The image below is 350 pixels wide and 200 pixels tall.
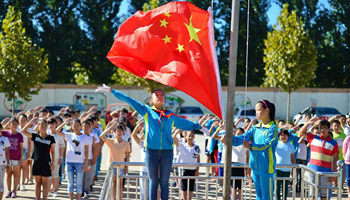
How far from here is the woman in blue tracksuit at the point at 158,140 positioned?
6.37 metres

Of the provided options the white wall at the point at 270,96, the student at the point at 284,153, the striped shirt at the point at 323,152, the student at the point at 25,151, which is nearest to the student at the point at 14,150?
the student at the point at 25,151

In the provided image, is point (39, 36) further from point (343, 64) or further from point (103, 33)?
point (343, 64)

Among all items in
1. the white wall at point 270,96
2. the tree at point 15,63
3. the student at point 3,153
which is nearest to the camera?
the student at point 3,153

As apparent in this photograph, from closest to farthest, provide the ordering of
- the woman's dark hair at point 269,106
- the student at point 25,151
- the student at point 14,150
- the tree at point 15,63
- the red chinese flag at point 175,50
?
1. the red chinese flag at point 175,50
2. the woman's dark hair at point 269,106
3. the student at point 14,150
4. the student at point 25,151
5. the tree at point 15,63

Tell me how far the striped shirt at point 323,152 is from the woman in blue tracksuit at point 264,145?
10.7 feet

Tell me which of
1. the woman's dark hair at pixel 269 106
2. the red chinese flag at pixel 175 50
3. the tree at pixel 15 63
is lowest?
the woman's dark hair at pixel 269 106

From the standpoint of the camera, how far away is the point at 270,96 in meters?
35.6

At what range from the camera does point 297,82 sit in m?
29.7

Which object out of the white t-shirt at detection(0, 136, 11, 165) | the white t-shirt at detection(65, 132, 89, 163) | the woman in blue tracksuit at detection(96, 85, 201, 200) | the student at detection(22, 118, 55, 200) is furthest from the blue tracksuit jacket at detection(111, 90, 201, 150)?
the white t-shirt at detection(0, 136, 11, 165)

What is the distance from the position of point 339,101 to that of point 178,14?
103 ft

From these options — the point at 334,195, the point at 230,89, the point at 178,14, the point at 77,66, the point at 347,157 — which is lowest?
the point at 334,195

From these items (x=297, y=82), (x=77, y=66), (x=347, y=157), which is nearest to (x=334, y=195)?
(x=347, y=157)

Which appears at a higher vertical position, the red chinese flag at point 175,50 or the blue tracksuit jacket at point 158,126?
the red chinese flag at point 175,50

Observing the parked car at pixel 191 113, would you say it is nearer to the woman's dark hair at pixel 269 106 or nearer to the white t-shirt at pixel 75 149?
the white t-shirt at pixel 75 149
